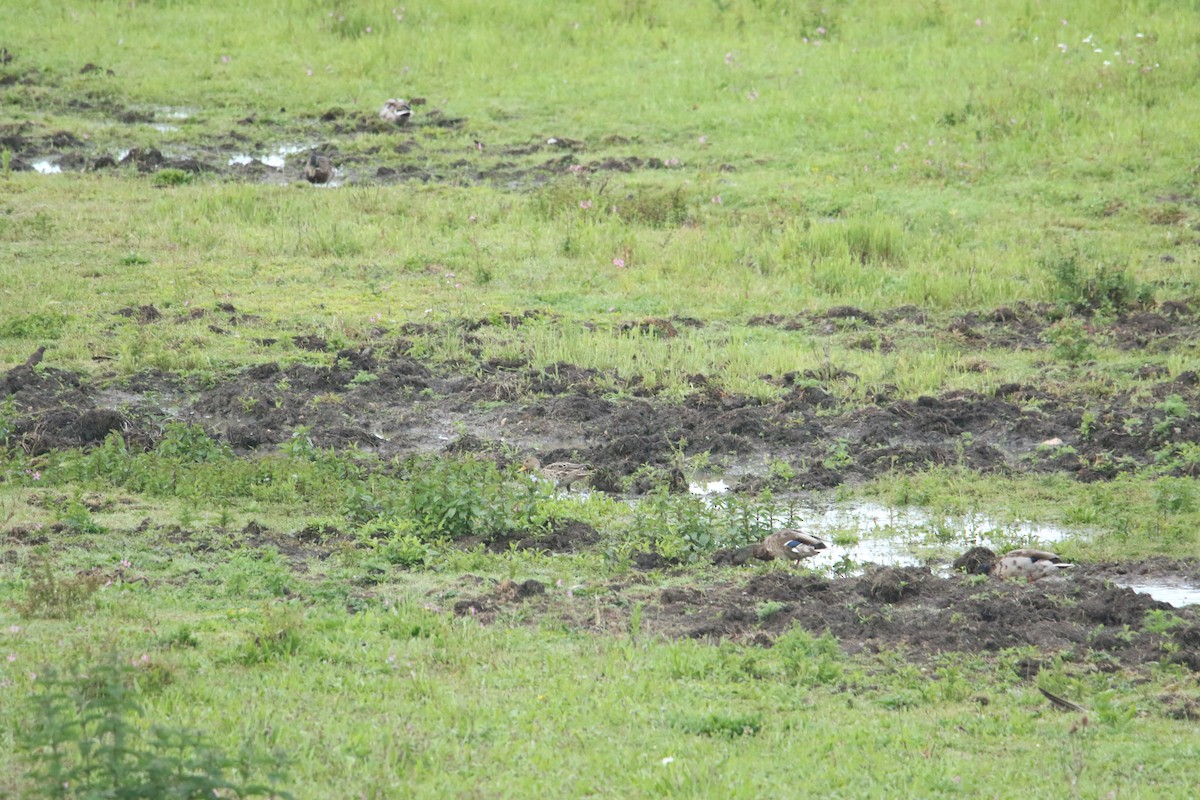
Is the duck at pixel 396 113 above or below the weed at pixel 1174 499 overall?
below

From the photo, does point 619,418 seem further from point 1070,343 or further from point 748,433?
point 1070,343

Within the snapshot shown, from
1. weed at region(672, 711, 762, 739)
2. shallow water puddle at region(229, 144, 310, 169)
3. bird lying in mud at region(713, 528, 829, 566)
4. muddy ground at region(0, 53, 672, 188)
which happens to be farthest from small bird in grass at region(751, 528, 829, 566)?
shallow water puddle at region(229, 144, 310, 169)

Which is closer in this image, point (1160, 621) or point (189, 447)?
point (1160, 621)

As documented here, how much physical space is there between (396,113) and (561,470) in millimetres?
11536

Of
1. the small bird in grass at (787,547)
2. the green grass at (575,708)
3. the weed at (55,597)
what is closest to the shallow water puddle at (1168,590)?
the green grass at (575,708)

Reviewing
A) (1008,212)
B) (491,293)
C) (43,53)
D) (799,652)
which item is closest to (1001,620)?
(799,652)

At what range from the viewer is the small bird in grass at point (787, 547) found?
784cm

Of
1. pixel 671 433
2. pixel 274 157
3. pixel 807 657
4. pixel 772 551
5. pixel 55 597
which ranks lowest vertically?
pixel 274 157

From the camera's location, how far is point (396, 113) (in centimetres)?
1992

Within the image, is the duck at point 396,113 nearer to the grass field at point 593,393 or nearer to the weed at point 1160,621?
the grass field at point 593,393

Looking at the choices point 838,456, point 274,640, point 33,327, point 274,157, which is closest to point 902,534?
point 838,456

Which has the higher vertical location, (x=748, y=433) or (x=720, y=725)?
(x=720, y=725)

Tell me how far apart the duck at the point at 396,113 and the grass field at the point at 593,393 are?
0.82 ft

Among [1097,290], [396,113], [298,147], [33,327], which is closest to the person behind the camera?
[33,327]
